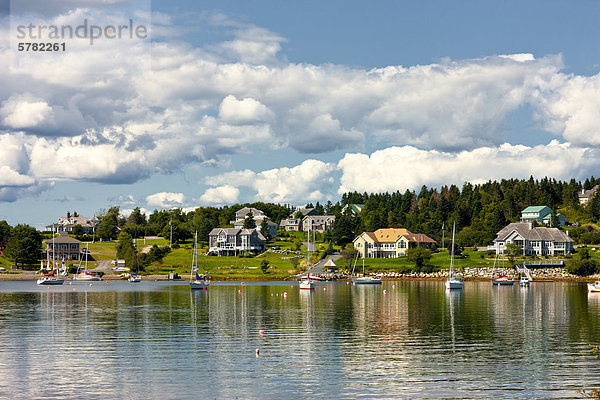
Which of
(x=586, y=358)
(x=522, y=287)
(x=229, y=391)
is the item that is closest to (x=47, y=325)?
(x=229, y=391)

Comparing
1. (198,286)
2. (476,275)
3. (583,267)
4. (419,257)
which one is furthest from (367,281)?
(583,267)

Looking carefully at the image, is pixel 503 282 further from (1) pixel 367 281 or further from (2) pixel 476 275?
(1) pixel 367 281

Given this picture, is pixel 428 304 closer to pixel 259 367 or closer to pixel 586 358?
pixel 586 358

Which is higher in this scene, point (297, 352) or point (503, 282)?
point (297, 352)

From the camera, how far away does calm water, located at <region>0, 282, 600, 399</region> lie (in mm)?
38594

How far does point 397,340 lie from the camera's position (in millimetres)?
58000

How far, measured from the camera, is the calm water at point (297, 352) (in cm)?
3859

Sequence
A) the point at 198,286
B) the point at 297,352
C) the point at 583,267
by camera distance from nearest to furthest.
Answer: the point at 297,352, the point at 198,286, the point at 583,267

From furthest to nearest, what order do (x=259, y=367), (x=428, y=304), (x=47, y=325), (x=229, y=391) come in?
(x=428, y=304) < (x=47, y=325) < (x=259, y=367) < (x=229, y=391)

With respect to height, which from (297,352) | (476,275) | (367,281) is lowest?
(476,275)

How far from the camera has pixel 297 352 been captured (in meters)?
50.8

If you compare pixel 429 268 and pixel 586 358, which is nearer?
pixel 586 358

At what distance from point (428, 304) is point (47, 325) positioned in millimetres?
56111

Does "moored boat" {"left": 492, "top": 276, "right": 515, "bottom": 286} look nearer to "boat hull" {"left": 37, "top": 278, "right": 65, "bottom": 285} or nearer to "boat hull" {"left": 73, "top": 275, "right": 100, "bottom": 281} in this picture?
"boat hull" {"left": 37, "top": 278, "right": 65, "bottom": 285}
